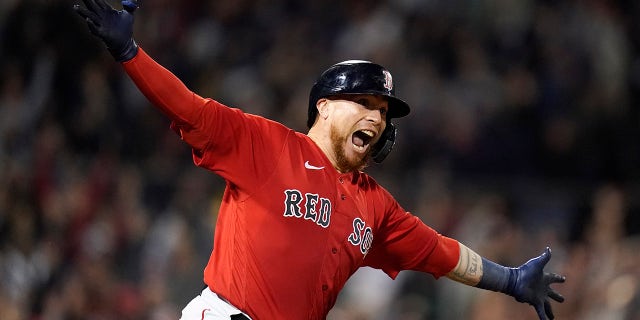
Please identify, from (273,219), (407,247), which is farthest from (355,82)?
(407,247)

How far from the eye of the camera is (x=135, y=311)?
7812mm

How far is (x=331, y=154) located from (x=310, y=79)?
478 centimetres

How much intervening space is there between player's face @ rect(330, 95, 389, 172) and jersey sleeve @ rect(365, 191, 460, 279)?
346mm

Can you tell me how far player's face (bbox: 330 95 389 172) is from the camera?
4461 millimetres

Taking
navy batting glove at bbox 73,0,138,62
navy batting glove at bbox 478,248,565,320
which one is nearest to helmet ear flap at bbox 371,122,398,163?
navy batting glove at bbox 478,248,565,320

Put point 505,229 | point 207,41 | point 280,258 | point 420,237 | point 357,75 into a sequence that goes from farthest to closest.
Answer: point 207,41 < point 505,229 < point 420,237 < point 357,75 < point 280,258

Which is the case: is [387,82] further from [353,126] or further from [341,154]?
[341,154]

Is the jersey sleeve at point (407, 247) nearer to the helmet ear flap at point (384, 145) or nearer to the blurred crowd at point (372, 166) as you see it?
the helmet ear flap at point (384, 145)

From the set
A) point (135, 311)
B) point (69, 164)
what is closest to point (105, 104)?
point (69, 164)

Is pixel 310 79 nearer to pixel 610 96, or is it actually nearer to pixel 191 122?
pixel 610 96

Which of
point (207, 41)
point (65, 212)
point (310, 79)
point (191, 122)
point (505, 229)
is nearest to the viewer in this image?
point (191, 122)

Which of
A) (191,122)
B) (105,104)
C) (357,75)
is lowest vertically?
(105,104)

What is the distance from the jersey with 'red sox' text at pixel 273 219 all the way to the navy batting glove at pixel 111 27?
355 mm

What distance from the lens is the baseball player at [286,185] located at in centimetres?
394
